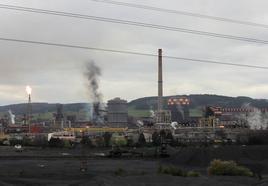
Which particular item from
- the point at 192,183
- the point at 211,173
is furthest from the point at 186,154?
the point at 192,183

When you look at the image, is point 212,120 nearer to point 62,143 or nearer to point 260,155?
point 62,143

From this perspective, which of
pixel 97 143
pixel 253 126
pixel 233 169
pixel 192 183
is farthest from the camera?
pixel 253 126

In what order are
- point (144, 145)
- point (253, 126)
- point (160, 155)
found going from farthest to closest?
1. point (253, 126)
2. point (144, 145)
3. point (160, 155)

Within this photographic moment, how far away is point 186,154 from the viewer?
184 feet

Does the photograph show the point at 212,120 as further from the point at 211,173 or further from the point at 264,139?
the point at 211,173

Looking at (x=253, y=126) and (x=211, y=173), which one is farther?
(x=253, y=126)

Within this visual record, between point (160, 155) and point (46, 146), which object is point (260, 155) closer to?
point (160, 155)

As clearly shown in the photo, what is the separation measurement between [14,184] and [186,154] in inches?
1196

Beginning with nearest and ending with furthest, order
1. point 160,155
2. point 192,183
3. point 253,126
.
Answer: point 192,183
point 160,155
point 253,126

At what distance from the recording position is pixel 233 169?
37844mm

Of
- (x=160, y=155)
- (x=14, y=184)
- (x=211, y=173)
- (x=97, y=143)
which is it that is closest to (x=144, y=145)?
(x=97, y=143)

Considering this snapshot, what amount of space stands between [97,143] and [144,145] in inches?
454

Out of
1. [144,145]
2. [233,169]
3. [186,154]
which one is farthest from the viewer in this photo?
[144,145]

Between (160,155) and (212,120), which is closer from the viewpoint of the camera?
(160,155)
